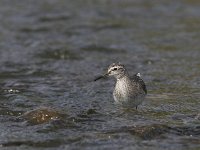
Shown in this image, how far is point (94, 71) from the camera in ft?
55.5

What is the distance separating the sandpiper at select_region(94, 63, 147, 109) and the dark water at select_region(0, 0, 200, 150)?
0.19 meters

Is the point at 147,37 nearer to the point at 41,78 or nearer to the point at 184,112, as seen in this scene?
the point at 41,78

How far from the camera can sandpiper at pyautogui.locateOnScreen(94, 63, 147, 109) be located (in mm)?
13328

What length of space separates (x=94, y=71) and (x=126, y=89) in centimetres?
354

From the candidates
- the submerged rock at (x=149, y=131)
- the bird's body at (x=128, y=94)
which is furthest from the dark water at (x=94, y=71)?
the bird's body at (x=128, y=94)

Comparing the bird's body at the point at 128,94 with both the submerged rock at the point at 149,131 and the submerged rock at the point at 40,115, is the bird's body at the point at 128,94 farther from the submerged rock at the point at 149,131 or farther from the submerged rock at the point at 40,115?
the submerged rock at the point at 149,131

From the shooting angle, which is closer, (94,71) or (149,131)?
(149,131)

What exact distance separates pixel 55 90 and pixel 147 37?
218 inches

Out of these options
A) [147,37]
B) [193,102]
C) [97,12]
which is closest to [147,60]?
[147,37]

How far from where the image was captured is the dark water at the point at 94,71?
1139 centimetres

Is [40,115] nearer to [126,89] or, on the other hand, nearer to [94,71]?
[126,89]

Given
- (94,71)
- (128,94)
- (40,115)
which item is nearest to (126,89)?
(128,94)

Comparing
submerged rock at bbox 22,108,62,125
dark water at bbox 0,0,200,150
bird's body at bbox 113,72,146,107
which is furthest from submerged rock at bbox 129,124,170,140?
bird's body at bbox 113,72,146,107

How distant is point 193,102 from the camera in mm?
13742
